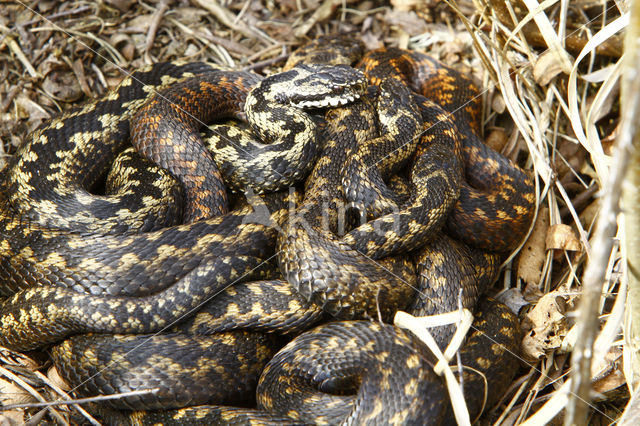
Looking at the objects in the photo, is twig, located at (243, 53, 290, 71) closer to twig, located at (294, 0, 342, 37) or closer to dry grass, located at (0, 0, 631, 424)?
dry grass, located at (0, 0, 631, 424)

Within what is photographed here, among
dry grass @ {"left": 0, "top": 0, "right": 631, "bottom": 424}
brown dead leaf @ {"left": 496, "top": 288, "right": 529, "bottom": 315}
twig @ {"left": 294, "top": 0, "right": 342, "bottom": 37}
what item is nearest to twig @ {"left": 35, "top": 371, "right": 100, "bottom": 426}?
dry grass @ {"left": 0, "top": 0, "right": 631, "bottom": 424}

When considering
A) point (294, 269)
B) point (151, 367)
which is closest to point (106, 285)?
point (151, 367)

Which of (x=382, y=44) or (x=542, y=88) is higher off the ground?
(x=382, y=44)

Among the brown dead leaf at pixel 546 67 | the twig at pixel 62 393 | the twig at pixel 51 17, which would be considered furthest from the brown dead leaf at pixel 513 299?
the twig at pixel 51 17

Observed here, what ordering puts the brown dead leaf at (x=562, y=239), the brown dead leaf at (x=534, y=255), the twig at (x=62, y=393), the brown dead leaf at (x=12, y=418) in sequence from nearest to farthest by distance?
the twig at (x=62, y=393)
the brown dead leaf at (x=12, y=418)
the brown dead leaf at (x=562, y=239)
the brown dead leaf at (x=534, y=255)

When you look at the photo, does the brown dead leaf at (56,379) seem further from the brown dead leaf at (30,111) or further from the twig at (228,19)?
the twig at (228,19)

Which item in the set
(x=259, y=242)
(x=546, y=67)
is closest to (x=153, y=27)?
(x=259, y=242)

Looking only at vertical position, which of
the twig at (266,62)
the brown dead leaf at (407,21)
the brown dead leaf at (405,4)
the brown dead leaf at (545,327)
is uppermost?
the brown dead leaf at (405,4)

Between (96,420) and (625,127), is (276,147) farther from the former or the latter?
(625,127)
